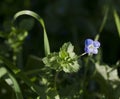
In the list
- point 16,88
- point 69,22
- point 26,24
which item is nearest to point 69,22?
point 69,22

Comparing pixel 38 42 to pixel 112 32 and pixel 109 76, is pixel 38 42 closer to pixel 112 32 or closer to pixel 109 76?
pixel 112 32

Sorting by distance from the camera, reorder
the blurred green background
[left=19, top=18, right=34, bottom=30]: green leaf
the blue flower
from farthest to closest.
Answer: the blurred green background → [left=19, top=18, right=34, bottom=30]: green leaf → the blue flower

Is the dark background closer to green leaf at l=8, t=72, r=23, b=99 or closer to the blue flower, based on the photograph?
green leaf at l=8, t=72, r=23, b=99

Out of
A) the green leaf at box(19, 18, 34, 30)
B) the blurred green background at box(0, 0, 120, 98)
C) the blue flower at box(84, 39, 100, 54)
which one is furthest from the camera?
the blurred green background at box(0, 0, 120, 98)

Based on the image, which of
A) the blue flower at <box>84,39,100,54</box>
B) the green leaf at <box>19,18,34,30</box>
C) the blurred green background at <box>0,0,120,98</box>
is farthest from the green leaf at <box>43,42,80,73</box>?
the blurred green background at <box>0,0,120,98</box>

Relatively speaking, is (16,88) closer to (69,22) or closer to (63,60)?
(63,60)

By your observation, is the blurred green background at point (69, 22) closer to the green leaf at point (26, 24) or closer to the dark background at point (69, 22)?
the dark background at point (69, 22)

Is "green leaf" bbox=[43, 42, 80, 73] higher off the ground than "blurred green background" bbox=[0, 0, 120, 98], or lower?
lower

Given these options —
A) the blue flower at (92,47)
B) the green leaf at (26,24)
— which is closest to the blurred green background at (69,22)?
the green leaf at (26,24)

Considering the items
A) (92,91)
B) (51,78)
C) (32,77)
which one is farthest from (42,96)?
(92,91)
